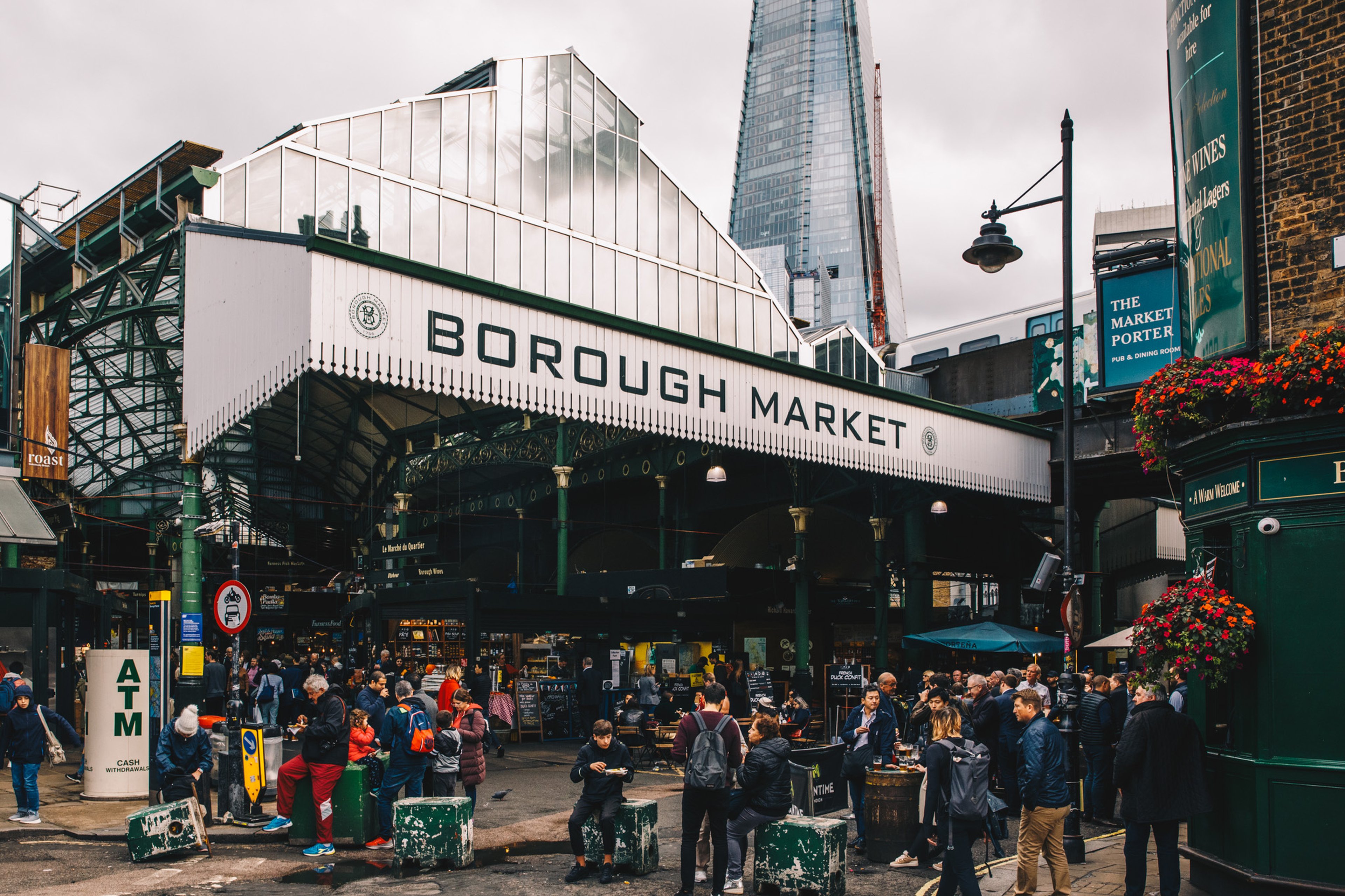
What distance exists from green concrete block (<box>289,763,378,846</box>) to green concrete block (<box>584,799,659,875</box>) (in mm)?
2986

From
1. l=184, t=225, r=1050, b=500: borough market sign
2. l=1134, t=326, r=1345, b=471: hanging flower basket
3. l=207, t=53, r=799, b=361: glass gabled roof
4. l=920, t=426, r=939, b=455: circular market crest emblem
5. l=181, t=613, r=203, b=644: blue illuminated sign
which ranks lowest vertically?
l=181, t=613, r=203, b=644: blue illuminated sign

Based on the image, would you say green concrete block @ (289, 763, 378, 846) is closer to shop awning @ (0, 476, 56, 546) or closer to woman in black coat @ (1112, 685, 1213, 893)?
woman in black coat @ (1112, 685, 1213, 893)

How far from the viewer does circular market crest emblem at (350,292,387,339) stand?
1447 cm

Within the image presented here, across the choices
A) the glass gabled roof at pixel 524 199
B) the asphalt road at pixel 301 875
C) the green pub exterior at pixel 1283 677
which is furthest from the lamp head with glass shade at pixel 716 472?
the green pub exterior at pixel 1283 677

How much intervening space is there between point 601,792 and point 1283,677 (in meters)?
5.98

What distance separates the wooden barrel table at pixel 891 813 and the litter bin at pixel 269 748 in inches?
285

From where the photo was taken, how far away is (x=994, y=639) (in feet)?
71.9

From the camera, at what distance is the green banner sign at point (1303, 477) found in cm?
876

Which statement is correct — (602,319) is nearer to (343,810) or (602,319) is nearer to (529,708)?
(343,810)

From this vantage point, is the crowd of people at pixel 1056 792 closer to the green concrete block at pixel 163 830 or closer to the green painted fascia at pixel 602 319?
the green concrete block at pixel 163 830

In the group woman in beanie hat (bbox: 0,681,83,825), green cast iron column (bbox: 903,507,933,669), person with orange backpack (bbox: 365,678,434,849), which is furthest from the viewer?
green cast iron column (bbox: 903,507,933,669)

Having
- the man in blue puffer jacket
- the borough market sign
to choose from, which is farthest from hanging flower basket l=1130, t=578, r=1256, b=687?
the borough market sign

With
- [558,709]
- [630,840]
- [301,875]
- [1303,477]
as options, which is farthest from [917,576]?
[301,875]

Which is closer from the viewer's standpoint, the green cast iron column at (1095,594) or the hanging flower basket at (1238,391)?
the hanging flower basket at (1238,391)
